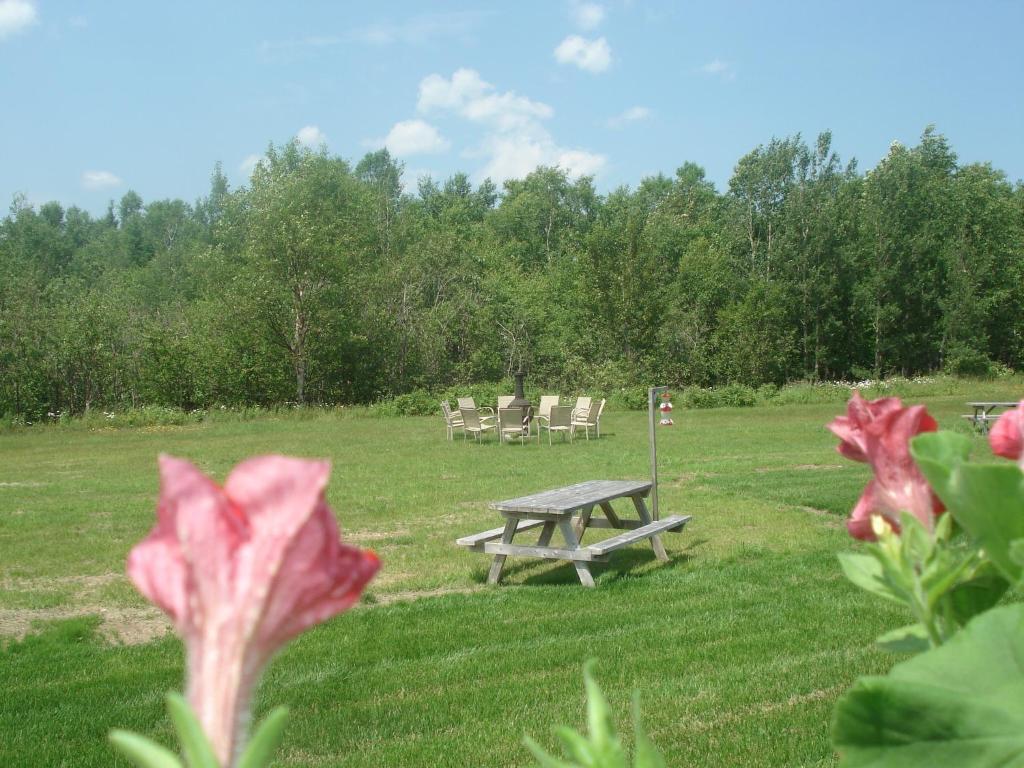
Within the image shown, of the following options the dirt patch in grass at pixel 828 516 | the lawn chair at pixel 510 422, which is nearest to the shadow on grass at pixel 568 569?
the dirt patch in grass at pixel 828 516

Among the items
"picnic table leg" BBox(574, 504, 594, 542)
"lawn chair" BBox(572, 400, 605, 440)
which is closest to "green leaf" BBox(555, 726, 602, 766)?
"picnic table leg" BBox(574, 504, 594, 542)

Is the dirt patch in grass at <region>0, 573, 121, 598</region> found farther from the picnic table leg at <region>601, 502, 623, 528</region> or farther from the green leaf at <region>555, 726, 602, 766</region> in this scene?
the green leaf at <region>555, 726, 602, 766</region>

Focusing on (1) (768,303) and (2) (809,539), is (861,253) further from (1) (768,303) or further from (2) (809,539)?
(2) (809,539)

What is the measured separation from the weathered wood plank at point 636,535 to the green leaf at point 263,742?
6794 mm

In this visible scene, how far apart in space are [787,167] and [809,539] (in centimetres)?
3401

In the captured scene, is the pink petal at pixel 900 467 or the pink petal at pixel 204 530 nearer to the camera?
the pink petal at pixel 204 530

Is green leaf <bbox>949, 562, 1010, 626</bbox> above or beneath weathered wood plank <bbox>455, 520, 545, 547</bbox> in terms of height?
above

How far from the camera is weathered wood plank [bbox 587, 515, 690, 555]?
707 centimetres

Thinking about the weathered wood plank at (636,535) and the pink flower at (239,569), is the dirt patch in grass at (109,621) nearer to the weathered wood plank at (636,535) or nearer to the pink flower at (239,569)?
the weathered wood plank at (636,535)

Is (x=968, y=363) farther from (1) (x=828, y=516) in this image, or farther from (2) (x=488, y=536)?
(2) (x=488, y=536)

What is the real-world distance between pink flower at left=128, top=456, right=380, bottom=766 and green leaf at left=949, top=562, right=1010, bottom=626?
333 millimetres

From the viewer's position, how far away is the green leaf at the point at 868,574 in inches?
19.8

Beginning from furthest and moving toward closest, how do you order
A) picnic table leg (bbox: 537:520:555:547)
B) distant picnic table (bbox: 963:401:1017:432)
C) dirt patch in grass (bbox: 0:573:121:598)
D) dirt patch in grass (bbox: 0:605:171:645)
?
distant picnic table (bbox: 963:401:1017:432), picnic table leg (bbox: 537:520:555:547), dirt patch in grass (bbox: 0:573:121:598), dirt patch in grass (bbox: 0:605:171:645)

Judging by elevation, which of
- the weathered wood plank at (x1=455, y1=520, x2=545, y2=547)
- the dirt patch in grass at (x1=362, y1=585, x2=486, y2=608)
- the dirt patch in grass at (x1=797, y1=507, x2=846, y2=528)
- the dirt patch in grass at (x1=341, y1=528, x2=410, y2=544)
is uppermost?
the weathered wood plank at (x1=455, y1=520, x2=545, y2=547)
